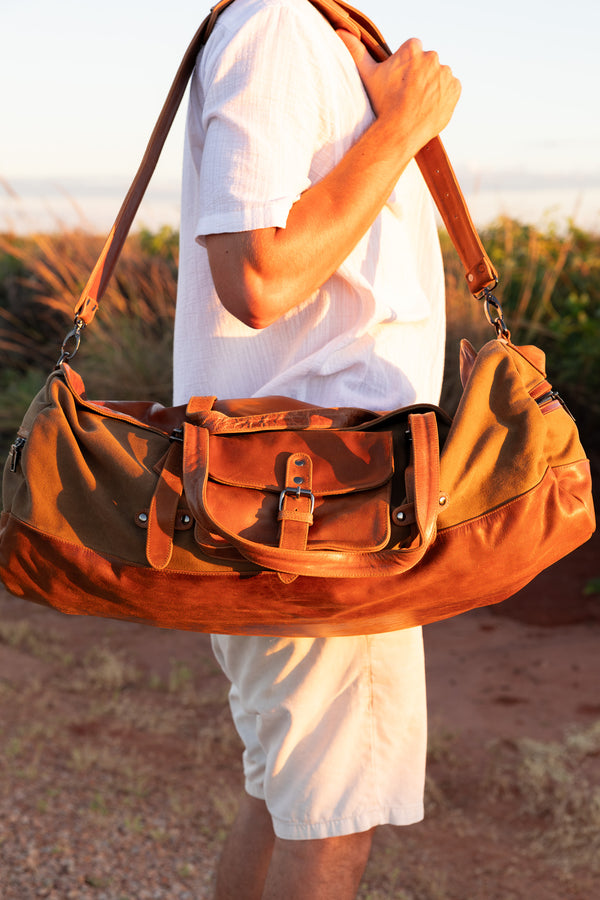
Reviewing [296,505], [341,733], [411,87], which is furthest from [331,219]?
[341,733]

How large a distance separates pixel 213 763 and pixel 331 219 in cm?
267

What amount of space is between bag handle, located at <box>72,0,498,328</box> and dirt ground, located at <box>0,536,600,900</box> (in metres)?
0.57

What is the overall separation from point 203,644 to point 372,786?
3348 millimetres

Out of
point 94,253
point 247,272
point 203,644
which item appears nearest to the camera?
point 247,272

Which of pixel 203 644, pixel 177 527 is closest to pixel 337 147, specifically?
pixel 177 527

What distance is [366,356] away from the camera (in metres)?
1.44

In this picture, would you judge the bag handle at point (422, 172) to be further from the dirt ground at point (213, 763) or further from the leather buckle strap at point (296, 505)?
the dirt ground at point (213, 763)

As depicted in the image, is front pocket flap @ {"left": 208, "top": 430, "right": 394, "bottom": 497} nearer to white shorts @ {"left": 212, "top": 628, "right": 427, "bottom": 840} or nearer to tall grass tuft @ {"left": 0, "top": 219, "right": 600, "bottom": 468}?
white shorts @ {"left": 212, "top": 628, "right": 427, "bottom": 840}

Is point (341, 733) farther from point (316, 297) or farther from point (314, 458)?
point (316, 297)

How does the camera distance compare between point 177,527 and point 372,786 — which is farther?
point 372,786

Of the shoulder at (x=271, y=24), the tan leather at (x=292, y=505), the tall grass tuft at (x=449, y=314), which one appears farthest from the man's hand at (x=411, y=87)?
the tall grass tuft at (x=449, y=314)

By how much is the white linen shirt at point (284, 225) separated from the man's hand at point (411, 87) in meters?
0.04

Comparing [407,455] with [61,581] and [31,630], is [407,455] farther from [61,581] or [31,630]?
[31,630]

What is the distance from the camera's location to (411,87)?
1.41 metres
